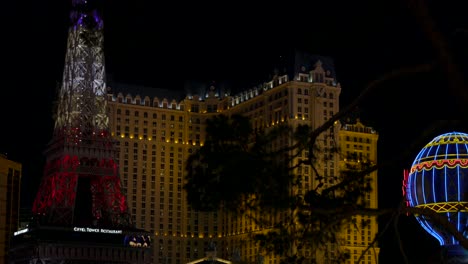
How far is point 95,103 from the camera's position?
425ft

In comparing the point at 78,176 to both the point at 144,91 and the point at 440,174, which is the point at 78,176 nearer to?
the point at 144,91

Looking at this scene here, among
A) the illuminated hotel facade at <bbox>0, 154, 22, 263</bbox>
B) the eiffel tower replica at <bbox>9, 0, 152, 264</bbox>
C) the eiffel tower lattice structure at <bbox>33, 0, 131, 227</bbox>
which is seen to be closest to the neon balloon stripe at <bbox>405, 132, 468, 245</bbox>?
the illuminated hotel facade at <bbox>0, 154, 22, 263</bbox>

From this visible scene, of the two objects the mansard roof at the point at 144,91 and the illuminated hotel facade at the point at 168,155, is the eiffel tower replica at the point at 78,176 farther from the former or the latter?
the mansard roof at the point at 144,91

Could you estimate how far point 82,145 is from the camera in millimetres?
130500

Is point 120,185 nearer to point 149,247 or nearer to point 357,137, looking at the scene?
point 149,247

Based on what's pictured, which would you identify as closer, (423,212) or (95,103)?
(423,212)

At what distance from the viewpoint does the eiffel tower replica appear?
419 feet

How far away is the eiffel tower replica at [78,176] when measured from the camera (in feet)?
419

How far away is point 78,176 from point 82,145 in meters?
4.89

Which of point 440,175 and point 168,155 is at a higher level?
point 168,155

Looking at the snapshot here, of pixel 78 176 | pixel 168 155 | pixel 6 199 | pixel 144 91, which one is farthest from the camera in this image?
pixel 144 91

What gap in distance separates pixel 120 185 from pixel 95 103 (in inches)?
479

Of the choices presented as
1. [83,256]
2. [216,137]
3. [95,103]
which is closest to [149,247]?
[83,256]

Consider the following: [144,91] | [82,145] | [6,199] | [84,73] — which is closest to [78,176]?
[82,145]
